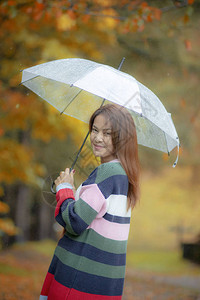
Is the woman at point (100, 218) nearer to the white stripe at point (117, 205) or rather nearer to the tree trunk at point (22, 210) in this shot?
the white stripe at point (117, 205)

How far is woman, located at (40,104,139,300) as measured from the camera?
1.67 m

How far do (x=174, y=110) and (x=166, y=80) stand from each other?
564mm

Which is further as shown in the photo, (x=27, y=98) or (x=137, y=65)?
(x=137, y=65)

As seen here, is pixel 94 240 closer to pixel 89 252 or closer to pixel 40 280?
pixel 89 252

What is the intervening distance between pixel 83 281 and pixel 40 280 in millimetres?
5054

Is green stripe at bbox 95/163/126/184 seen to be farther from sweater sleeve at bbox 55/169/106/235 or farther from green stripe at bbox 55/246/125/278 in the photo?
green stripe at bbox 55/246/125/278

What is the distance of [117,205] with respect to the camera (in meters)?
1.75

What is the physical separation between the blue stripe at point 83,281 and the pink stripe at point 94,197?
343mm

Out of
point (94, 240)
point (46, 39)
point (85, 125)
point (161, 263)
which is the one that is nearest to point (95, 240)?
point (94, 240)

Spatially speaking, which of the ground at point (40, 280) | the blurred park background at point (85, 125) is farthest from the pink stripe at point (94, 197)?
the ground at point (40, 280)

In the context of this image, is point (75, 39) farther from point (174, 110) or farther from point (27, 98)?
point (174, 110)


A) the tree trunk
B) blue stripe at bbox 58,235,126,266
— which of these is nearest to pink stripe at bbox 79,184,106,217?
blue stripe at bbox 58,235,126,266

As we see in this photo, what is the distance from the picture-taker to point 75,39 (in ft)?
16.8

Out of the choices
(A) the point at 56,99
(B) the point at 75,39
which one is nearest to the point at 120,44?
(B) the point at 75,39
